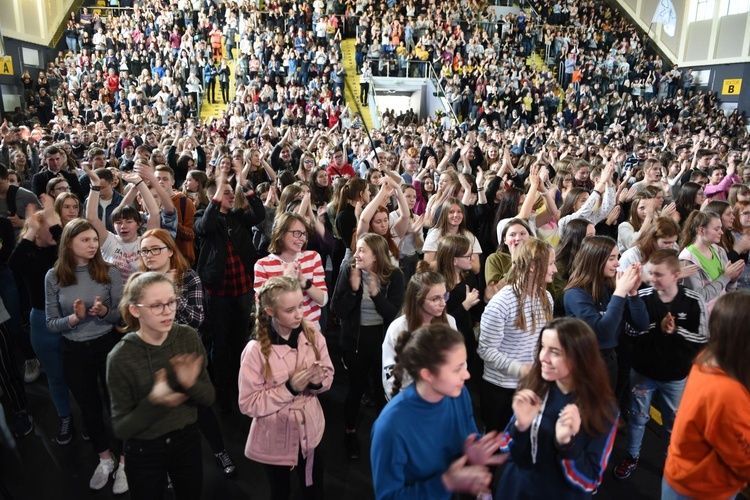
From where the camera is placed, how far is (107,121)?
15.2m

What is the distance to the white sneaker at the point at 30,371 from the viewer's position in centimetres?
461

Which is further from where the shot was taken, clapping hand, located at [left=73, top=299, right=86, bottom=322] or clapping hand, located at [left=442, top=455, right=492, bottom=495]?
clapping hand, located at [left=73, top=299, right=86, bottom=322]

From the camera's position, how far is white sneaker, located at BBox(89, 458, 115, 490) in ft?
10.8

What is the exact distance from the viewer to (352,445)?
368cm

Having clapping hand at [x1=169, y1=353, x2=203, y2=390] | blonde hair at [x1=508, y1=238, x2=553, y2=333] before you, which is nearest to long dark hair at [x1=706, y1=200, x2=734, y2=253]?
blonde hair at [x1=508, y1=238, x2=553, y2=333]

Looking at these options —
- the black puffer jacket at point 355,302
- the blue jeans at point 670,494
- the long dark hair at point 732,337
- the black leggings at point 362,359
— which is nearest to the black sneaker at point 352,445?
the black leggings at point 362,359

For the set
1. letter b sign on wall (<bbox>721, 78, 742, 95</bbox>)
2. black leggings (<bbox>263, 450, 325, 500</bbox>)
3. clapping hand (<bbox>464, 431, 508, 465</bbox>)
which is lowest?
black leggings (<bbox>263, 450, 325, 500</bbox>)

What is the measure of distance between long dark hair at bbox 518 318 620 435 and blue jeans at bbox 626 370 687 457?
1.41m

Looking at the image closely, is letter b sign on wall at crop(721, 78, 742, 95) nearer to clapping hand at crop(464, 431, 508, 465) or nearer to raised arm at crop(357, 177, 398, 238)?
raised arm at crop(357, 177, 398, 238)

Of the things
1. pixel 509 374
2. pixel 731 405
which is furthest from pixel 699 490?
pixel 509 374

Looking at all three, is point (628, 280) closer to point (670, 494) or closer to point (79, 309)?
point (670, 494)

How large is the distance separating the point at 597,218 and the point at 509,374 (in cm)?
311

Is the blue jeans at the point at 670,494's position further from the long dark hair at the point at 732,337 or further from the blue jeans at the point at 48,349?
the blue jeans at the point at 48,349

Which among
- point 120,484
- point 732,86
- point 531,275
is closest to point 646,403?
point 531,275
